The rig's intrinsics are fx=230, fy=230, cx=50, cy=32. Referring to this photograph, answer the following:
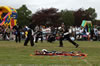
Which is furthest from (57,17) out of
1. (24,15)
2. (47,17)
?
(24,15)

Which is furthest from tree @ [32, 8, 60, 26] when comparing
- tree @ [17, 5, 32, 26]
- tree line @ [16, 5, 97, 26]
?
A: tree @ [17, 5, 32, 26]

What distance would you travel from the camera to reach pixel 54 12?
99.6 meters

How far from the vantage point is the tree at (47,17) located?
3743 inches

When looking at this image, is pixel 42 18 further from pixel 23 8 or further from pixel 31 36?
pixel 31 36

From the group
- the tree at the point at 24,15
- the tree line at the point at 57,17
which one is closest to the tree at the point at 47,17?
the tree line at the point at 57,17

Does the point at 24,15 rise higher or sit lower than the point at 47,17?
higher

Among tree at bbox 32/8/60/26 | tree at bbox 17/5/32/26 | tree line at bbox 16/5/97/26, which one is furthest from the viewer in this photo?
tree at bbox 17/5/32/26

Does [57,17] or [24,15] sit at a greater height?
[24,15]

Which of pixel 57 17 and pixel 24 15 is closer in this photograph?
pixel 57 17

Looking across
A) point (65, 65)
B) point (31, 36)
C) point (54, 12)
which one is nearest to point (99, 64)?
point (65, 65)

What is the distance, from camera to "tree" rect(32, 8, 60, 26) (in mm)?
95062

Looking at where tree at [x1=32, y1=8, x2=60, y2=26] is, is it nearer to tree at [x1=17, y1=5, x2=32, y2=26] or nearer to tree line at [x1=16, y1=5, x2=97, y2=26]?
tree line at [x1=16, y1=5, x2=97, y2=26]

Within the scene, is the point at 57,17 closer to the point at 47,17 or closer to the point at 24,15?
the point at 47,17

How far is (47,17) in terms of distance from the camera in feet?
318
